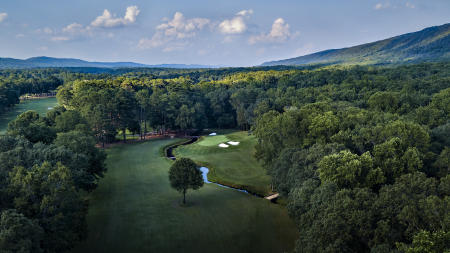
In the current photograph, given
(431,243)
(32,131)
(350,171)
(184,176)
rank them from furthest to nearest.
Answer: (32,131) < (184,176) < (350,171) < (431,243)

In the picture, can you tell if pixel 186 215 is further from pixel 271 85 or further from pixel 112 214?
pixel 271 85

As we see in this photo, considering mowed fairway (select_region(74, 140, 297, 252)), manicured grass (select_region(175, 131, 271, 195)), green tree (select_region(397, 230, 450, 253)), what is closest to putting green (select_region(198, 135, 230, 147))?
manicured grass (select_region(175, 131, 271, 195))

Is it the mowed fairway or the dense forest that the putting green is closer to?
the dense forest

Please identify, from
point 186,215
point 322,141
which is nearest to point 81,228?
point 186,215

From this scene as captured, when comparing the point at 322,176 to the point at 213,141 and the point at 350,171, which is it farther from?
the point at 213,141

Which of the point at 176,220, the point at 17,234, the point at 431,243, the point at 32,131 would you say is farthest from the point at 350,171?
the point at 32,131
